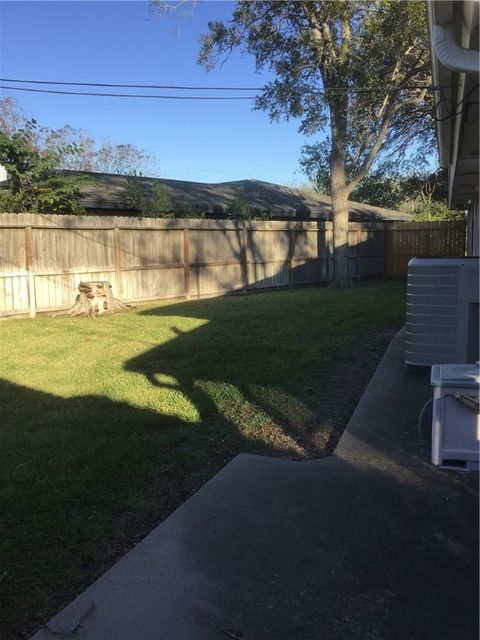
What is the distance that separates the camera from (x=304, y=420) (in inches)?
203

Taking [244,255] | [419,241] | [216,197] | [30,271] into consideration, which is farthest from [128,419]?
[419,241]

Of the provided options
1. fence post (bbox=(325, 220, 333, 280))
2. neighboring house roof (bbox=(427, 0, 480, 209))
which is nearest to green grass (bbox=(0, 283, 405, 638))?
neighboring house roof (bbox=(427, 0, 480, 209))

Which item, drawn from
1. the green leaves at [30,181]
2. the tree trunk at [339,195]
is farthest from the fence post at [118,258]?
the tree trunk at [339,195]

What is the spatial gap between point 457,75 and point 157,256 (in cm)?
1132

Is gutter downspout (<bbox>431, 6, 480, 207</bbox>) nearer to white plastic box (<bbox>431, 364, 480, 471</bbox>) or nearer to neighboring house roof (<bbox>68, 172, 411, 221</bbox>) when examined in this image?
white plastic box (<bbox>431, 364, 480, 471</bbox>)

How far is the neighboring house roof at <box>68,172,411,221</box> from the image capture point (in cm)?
1666

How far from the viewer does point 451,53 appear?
2713 mm

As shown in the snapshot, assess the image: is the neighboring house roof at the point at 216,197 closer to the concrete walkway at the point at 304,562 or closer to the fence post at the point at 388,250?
the fence post at the point at 388,250

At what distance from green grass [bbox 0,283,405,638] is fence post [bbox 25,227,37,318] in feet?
5.31

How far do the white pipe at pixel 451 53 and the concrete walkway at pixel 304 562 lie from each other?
2.38 meters

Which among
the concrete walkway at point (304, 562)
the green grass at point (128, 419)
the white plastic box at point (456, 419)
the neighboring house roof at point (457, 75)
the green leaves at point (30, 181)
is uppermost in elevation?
the green leaves at point (30, 181)

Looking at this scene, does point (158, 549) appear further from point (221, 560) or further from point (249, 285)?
point (249, 285)

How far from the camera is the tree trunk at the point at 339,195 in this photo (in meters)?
18.1

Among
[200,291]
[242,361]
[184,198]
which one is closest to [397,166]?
[184,198]
